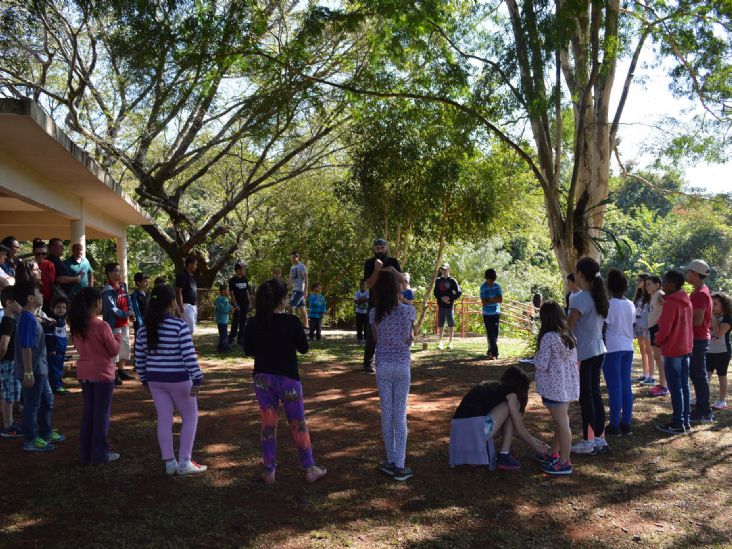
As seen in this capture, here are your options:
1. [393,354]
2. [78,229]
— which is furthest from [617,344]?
[78,229]

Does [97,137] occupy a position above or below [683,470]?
above

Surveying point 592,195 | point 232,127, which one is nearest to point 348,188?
point 232,127

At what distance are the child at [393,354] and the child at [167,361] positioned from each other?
4.71ft

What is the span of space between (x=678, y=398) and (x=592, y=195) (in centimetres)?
436

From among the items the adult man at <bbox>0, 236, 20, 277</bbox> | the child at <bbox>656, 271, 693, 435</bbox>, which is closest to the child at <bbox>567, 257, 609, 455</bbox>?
the child at <bbox>656, 271, 693, 435</bbox>

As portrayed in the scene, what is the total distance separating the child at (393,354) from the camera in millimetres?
5129

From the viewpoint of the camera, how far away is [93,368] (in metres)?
5.28

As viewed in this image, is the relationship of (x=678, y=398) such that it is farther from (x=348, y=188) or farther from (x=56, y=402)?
(x=348, y=188)

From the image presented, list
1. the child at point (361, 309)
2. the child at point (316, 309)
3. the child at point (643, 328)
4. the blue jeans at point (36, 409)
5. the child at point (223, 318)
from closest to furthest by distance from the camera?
the blue jeans at point (36, 409), the child at point (643, 328), the child at point (223, 318), the child at point (361, 309), the child at point (316, 309)

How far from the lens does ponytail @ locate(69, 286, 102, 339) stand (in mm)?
5270

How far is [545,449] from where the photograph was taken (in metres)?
5.64

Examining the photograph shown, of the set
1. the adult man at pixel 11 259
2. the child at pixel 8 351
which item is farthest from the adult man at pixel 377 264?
the adult man at pixel 11 259

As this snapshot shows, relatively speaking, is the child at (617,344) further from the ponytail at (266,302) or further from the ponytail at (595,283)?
the ponytail at (266,302)

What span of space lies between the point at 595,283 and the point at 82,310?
445 centimetres
